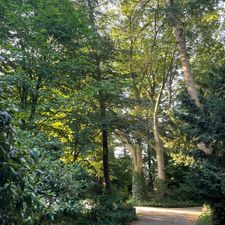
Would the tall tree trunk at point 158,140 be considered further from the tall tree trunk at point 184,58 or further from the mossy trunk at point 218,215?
the mossy trunk at point 218,215

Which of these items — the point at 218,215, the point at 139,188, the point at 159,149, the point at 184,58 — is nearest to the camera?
the point at 218,215

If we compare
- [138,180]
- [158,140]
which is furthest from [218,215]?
[138,180]

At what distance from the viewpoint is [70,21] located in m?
8.20

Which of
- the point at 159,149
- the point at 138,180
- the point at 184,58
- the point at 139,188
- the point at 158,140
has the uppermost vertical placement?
the point at 184,58

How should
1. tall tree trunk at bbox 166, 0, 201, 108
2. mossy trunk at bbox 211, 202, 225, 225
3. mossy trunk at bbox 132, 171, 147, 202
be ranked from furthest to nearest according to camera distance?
1. mossy trunk at bbox 132, 171, 147, 202
2. tall tree trunk at bbox 166, 0, 201, 108
3. mossy trunk at bbox 211, 202, 225, 225

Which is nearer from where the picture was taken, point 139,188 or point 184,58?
point 184,58

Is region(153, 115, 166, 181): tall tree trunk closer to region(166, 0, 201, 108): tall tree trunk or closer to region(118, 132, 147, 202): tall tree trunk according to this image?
region(118, 132, 147, 202): tall tree trunk

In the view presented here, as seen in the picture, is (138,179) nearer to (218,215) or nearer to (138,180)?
(138,180)

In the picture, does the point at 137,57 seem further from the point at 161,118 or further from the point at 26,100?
the point at 26,100

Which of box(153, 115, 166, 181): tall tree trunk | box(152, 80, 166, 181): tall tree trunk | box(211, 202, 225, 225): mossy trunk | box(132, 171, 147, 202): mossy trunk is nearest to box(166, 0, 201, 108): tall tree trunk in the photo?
box(211, 202, 225, 225): mossy trunk

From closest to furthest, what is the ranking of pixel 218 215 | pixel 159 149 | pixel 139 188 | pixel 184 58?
pixel 218 215 < pixel 184 58 < pixel 139 188 < pixel 159 149

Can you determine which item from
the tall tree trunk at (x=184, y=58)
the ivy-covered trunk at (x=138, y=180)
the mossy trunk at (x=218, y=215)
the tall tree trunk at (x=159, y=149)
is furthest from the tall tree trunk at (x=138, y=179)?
the mossy trunk at (x=218, y=215)

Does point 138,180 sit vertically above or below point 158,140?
below

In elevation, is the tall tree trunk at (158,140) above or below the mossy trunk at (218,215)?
above
